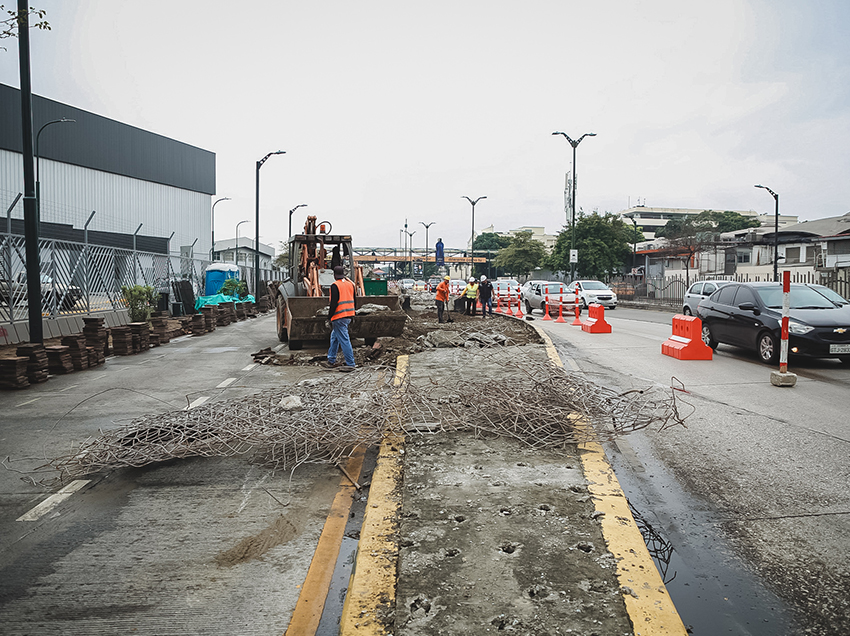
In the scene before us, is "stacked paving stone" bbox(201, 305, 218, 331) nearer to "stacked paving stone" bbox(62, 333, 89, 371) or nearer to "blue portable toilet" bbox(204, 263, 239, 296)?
"stacked paving stone" bbox(62, 333, 89, 371)

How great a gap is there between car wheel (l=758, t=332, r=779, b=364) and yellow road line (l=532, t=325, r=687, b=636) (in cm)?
826

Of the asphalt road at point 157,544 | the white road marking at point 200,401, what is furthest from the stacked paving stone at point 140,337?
the asphalt road at point 157,544

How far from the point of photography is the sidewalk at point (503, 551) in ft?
9.82

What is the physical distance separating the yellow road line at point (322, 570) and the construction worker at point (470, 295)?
20.0 m

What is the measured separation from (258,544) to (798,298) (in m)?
12.1

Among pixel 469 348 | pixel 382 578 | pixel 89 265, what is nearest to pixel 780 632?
pixel 382 578

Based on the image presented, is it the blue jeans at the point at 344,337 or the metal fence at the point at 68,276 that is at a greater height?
the metal fence at the point at 68,276

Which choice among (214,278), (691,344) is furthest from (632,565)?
(214,278)

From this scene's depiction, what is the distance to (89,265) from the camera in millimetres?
19750

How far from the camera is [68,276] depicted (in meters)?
18.3

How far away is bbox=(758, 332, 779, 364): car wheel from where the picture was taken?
38.7ft

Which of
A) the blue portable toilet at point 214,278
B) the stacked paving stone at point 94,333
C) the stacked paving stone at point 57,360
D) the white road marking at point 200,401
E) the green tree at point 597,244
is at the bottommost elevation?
the white road marking at point 200,401

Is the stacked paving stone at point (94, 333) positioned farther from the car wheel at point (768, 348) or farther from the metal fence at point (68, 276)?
the car wheel at point (768, 348)

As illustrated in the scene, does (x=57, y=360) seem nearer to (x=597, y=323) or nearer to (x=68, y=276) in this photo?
(x=68, y=276)
